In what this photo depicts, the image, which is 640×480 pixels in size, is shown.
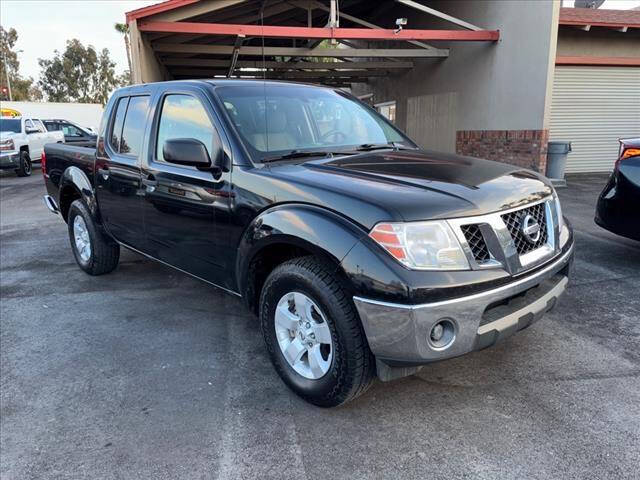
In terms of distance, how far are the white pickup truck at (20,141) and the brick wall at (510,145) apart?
1303 centimetres

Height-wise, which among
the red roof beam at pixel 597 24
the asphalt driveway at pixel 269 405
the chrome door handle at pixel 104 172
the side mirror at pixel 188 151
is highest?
the red roof beam at pixel 597 24

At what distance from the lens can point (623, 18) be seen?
12.1 metres

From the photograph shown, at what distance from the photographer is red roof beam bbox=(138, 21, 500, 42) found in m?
10.2

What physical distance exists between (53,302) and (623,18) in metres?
13.5

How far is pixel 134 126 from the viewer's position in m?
4.35

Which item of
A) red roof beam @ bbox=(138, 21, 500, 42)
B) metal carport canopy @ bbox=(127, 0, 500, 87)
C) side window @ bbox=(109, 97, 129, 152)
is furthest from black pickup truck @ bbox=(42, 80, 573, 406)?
red roof beam @ bbox=(138, 21, 500, 42)

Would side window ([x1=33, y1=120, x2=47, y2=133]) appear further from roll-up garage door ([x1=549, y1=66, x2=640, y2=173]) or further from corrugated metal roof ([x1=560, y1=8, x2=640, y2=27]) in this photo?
corrugated metal roof ([x1=560, y1=8, x2=640, y2=27])

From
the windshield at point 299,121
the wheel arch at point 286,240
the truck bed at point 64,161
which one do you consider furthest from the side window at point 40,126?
the wheel arch at point 286,240

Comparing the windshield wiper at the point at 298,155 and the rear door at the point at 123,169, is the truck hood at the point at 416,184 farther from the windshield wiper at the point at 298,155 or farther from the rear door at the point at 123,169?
the rear door at the point at 123,169

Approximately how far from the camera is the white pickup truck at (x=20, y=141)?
52.5ft

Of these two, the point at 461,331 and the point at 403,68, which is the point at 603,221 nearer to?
the point at 461,331

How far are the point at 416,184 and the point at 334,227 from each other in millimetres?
522

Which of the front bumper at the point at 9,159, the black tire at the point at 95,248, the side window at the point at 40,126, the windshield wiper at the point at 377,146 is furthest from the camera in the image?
the side window at the point at 40,126

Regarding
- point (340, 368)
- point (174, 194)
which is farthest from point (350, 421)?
point (174, 194)
